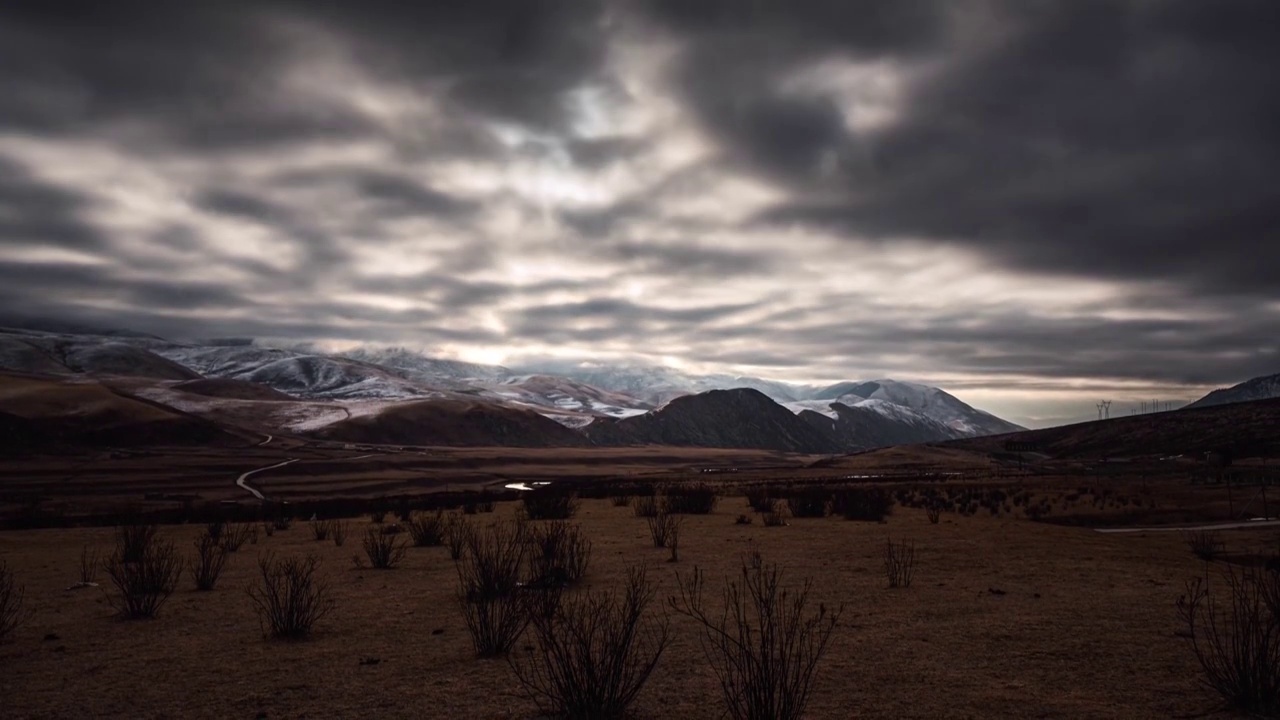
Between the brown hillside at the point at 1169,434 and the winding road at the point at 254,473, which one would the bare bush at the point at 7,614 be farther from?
the brown hillside at the point at 1169,434

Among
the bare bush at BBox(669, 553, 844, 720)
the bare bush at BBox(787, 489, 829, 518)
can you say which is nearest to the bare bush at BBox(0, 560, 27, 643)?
the bare bush at BBox(669, 553, 844, 720)

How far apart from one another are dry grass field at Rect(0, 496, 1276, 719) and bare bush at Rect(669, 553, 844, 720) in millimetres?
269

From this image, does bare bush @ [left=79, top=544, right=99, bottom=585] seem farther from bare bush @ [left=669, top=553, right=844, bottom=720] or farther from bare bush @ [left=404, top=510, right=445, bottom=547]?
bare bush @ [left=669, top=553, right=844, bottom=720]

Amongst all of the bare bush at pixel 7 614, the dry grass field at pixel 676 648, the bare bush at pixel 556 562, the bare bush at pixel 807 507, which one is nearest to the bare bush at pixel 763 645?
the dry grass field at pixel 676 648

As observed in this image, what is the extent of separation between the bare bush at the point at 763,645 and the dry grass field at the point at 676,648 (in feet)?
0.88

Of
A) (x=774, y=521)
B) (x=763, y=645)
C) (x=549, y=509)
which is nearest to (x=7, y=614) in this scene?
(x=763, y=645)

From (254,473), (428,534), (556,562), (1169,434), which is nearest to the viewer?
(556,562)

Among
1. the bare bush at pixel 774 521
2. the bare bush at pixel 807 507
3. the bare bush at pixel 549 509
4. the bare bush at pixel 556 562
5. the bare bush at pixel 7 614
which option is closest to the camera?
the bare bush at pixel 7 614

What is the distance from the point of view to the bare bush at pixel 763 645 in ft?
17.9

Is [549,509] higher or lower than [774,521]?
higher

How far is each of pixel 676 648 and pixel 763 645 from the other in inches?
162

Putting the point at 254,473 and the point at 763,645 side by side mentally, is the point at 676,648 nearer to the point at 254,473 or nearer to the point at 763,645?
the point at 763,645

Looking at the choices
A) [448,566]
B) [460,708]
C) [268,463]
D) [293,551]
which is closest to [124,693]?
[460,708]

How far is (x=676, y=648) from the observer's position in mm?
9070
